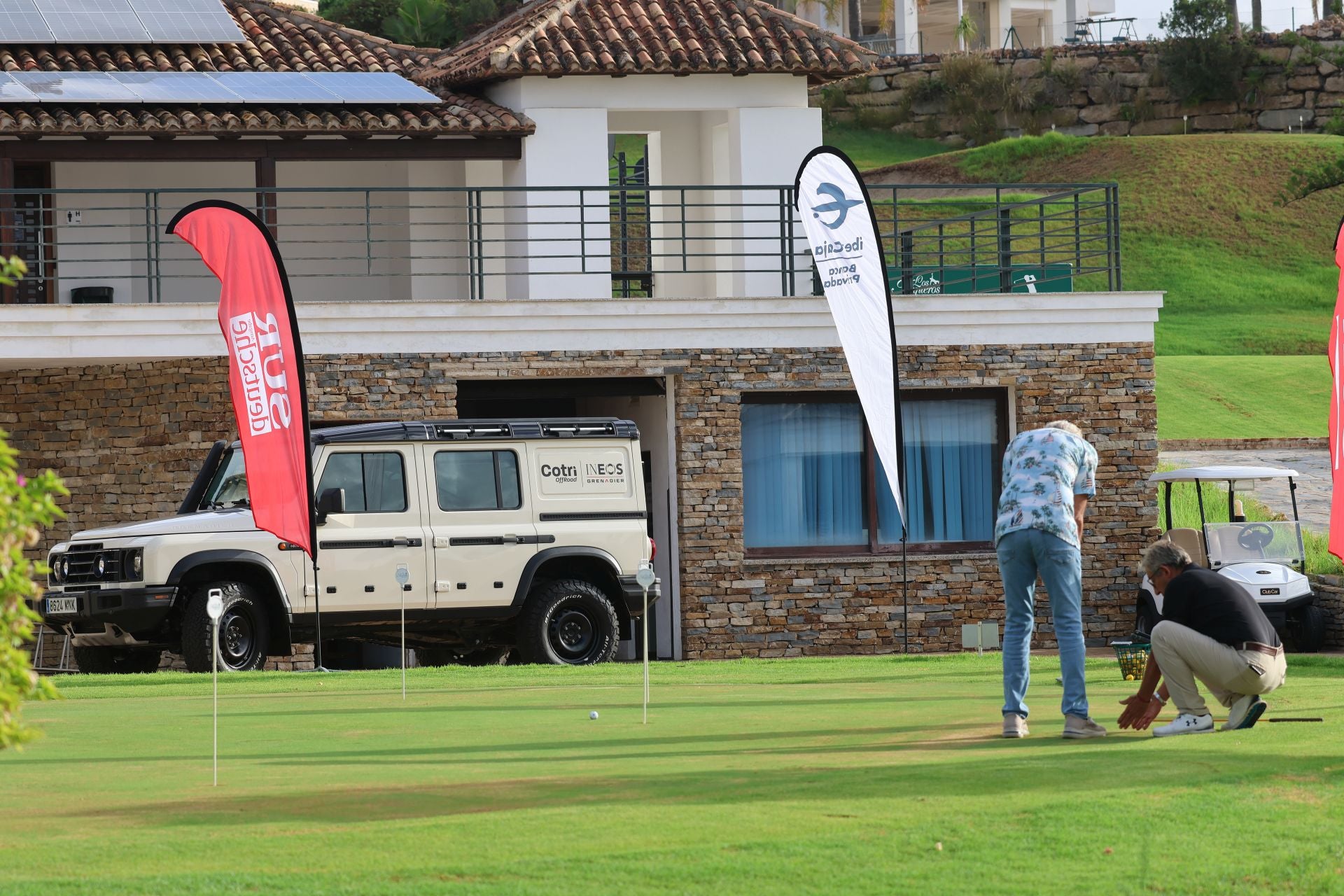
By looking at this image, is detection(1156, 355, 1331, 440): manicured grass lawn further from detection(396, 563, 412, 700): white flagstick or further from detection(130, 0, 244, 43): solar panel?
detection(396, 563, 412, 700): white flagstick

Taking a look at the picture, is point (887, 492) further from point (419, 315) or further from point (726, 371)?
point (419, 315)

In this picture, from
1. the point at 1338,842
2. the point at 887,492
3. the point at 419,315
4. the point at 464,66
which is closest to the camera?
the point at 1338,842

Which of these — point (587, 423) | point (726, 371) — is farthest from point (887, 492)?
point (587, 423)

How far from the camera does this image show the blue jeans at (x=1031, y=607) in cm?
954

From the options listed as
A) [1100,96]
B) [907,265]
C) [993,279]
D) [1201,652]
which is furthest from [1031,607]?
[1100,96]

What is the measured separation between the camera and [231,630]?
659 inches

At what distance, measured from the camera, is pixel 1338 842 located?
682 cm

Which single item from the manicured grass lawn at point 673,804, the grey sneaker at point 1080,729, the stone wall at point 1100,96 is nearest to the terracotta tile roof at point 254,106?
the manicured grass lawn at point 673,804

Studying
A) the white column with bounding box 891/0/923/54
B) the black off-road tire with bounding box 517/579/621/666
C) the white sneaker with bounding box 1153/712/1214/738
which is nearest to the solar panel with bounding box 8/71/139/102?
the black off-road tire with bounding box 517/579/621/666

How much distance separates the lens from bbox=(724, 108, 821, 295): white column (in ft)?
80.3

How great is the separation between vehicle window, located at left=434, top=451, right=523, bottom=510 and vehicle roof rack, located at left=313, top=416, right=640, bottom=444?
0.57 ft

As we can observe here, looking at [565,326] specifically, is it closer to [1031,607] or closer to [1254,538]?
[1254,538]

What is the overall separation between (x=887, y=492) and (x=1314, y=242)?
38499mm

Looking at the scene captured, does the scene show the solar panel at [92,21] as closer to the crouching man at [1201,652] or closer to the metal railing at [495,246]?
the metal railing at [495,246]
